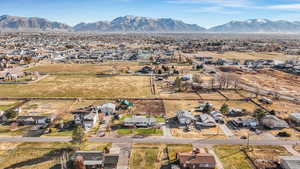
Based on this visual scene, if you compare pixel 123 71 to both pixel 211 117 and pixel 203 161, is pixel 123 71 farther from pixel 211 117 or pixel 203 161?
pixel 203 161

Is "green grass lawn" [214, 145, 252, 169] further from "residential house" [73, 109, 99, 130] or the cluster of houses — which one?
"residential house" [73, 109, 99, 130]

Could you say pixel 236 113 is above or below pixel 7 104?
below

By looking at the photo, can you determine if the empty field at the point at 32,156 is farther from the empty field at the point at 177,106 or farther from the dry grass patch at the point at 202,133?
the empty field at the point at 177,106

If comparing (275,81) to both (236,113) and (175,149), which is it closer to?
(236,113)

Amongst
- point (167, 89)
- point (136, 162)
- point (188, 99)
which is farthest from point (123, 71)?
point (136, 162)

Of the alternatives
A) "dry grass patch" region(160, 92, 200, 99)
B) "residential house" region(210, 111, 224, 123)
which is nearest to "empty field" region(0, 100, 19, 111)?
"dry grass patch" region(160, 92, 200, 99)

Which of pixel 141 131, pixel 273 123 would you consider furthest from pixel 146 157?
pixel 273 123

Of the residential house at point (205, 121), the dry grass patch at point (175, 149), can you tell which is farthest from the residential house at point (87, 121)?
the residential house at point (205, 121)
